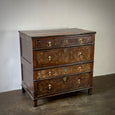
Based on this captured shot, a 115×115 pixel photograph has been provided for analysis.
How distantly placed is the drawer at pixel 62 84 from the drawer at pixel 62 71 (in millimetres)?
68

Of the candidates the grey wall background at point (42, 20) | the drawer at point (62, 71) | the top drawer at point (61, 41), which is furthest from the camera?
the grey wall background at point (42, 20)

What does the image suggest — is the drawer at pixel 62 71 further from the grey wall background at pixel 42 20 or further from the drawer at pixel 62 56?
the grey wall background at pixel 42 20

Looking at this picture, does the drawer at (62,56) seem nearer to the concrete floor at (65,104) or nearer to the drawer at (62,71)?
the drawer at (62,71)

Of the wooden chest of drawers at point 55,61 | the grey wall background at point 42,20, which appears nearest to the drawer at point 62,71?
the wooden chest of drawers at point 55,61

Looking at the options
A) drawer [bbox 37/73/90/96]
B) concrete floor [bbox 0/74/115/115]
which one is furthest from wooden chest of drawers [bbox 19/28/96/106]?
concrete floor [bbox 0/74/115/115]

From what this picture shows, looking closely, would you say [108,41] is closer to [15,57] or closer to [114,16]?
[114,16]

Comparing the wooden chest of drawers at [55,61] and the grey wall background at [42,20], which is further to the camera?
the grey wall background at [42,20]

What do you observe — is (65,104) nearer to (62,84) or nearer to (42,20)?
(62,84)

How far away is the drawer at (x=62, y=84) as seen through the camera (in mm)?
2709

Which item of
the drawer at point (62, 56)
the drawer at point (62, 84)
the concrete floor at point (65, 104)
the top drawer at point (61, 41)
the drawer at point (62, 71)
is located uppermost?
the top drawer at point (61, 41)

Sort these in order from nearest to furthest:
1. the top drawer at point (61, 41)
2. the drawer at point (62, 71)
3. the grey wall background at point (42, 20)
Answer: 1. the top drawer at point (61, 41)
2. the drawer at point (62, 71)
3. the grey wall background at point (42, 20)

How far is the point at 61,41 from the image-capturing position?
2662 mm

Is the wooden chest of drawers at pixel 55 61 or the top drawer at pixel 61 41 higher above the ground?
the top drawer at pixel 61 41

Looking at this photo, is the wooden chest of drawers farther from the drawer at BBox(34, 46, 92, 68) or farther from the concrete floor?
the concrete floor
